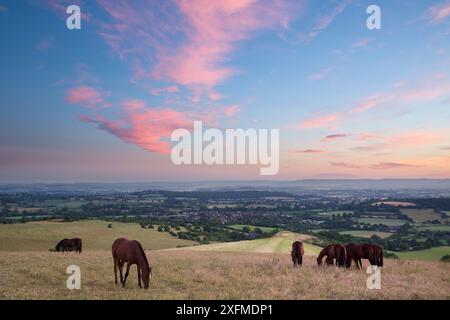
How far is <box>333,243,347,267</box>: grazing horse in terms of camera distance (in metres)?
22.8

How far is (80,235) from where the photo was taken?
2950 inches

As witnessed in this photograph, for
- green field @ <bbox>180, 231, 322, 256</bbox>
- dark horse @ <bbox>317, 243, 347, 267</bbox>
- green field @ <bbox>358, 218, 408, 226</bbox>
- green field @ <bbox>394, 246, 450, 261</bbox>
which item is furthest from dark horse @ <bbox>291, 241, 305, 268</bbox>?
green field @ <bbox>358, 218, 408, 226</bbox>

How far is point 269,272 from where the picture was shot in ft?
65.5

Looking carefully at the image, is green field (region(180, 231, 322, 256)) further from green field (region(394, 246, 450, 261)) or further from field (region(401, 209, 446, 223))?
field (region(401, 209, 446, 223))

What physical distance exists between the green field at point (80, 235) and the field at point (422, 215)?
63.4 metres

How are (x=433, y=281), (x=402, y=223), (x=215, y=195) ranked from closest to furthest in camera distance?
1. (x=433, y=281)
2. (x=402, y=223)
3. (x=215, y=195)

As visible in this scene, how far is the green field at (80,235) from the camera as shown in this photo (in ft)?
198

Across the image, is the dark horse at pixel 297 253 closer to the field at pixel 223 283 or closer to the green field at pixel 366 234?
the field at pixel 223 283

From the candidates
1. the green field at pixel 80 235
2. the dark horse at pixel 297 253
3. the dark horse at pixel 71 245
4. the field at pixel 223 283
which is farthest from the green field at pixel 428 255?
the dark horse at pixel 71 245

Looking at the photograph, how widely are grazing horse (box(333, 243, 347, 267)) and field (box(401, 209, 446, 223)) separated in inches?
3332

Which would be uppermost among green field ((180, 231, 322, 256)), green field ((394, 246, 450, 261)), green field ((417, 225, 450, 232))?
green field ((180, 231, 322, 256))
